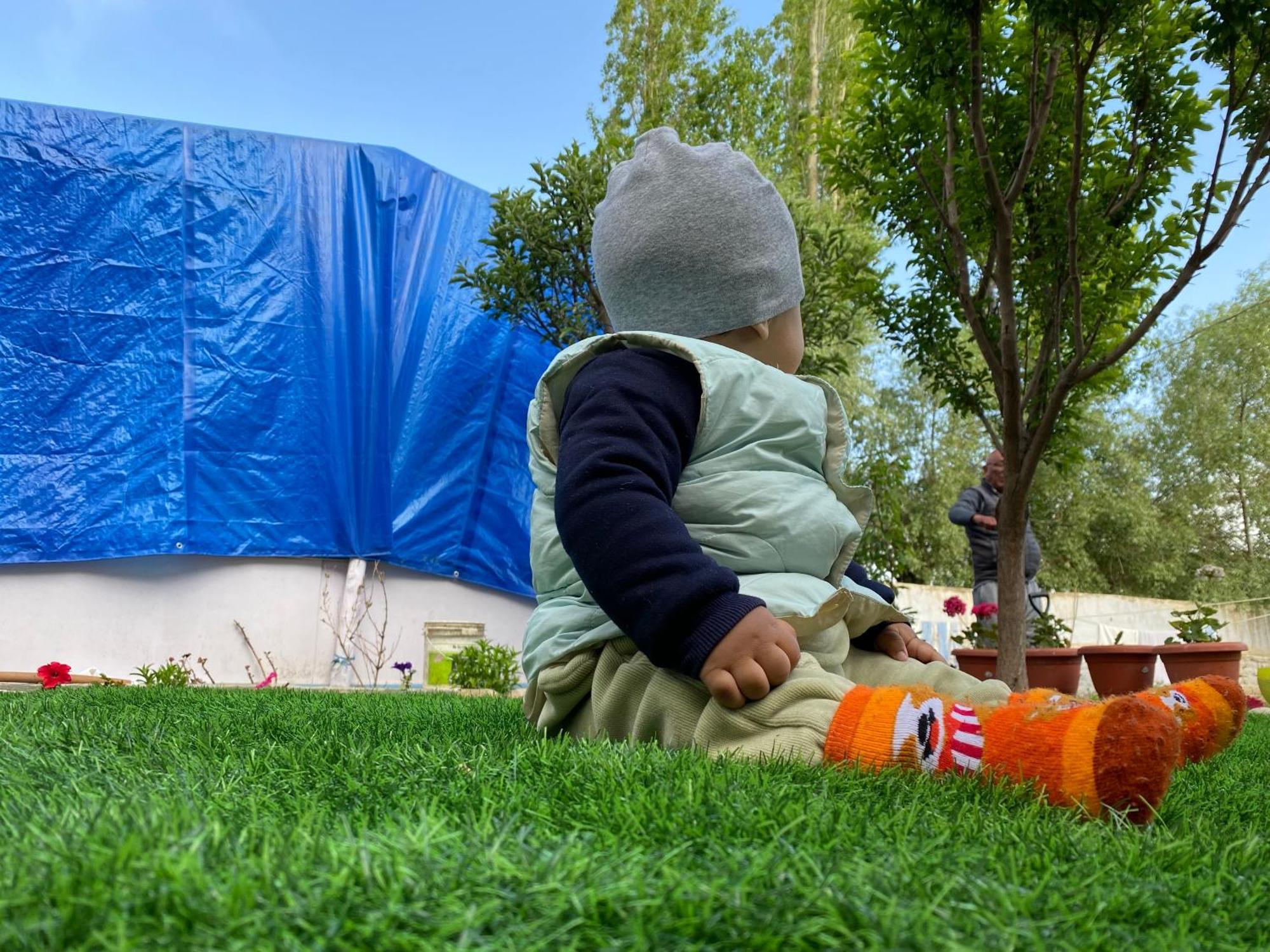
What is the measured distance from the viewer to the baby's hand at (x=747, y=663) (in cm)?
129

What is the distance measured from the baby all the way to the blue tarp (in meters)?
5.94

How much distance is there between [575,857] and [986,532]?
7.28 m

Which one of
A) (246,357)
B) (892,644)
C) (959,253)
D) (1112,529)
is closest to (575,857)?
(892,644)

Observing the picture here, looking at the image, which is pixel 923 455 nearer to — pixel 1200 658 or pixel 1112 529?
pixel 1112 529

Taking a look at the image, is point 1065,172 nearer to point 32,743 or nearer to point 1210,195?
point 1210,195

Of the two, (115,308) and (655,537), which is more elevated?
(115,308)

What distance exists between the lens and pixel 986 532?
24.2 feet

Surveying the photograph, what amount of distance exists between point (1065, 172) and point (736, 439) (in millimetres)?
3524

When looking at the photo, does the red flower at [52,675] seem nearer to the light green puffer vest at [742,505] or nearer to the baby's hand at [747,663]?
the light green puffer vest at [742,505]

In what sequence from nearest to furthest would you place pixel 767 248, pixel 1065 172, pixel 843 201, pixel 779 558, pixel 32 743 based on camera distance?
pixel 32 743
pixel 779 558
pixel 767 248
pixel 1065 172
pixel 843 201

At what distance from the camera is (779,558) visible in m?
1.62

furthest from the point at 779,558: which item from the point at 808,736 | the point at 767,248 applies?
the point at 767,248

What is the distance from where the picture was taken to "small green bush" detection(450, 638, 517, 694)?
6.43 metres

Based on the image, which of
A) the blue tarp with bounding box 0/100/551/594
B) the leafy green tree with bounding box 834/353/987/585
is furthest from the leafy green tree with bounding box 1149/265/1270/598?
the blue tarp with bounding box 0/100/551/594
